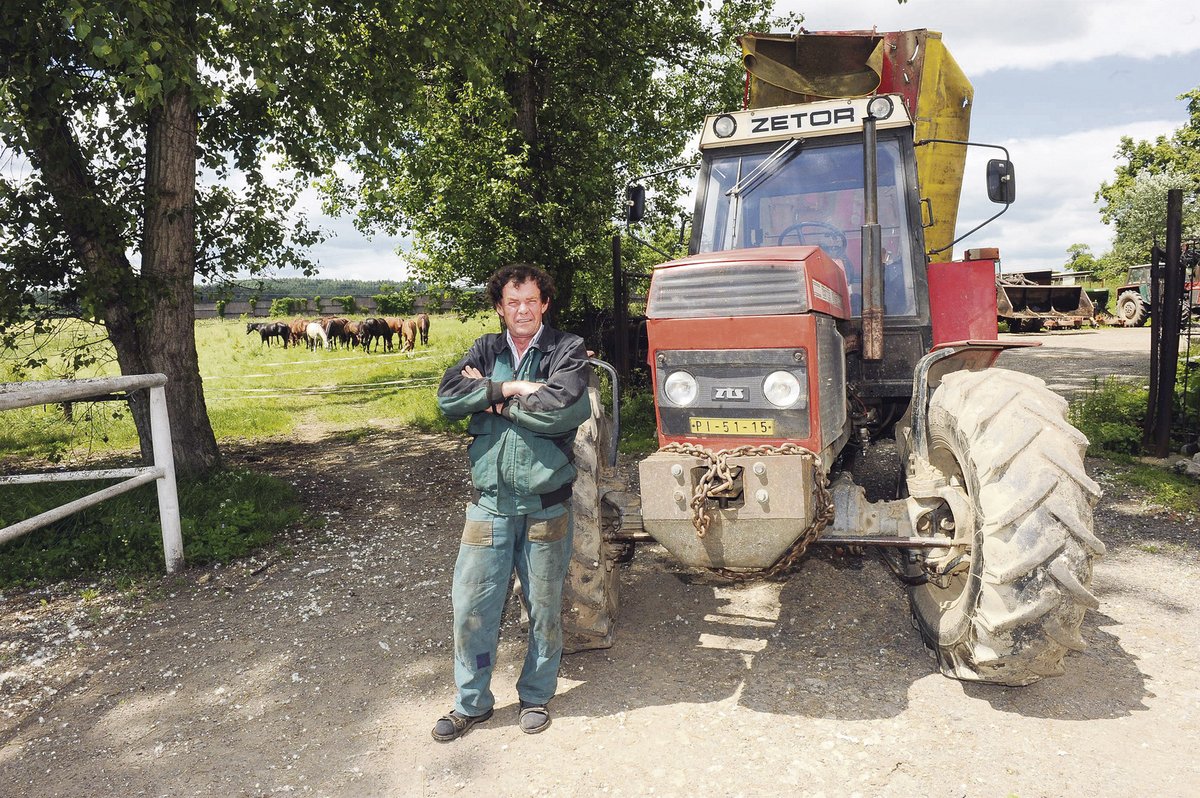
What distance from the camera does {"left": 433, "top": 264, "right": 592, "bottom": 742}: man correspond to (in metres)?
3.25

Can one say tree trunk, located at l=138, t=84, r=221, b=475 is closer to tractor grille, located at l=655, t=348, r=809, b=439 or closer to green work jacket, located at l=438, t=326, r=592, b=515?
green work jacket, located at l=438, t=326, r=592, b=515

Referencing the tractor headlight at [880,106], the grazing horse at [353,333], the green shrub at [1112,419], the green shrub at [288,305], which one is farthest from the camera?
the green shrub at [288,305]

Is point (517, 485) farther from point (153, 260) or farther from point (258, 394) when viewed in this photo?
point (258, 394)

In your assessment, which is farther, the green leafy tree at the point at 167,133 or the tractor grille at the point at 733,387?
the green leafy tree at the point at 167,133

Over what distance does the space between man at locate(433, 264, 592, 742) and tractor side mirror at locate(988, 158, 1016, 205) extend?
2.75m

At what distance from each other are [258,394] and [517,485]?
13.6 meters

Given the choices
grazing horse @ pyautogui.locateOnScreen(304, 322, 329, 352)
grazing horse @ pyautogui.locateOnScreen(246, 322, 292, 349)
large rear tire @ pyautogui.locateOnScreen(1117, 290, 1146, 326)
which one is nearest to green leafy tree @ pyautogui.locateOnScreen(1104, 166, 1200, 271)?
large rear tire @ pyautogui.locateOnScreen(1117, 290, 1146, 326)

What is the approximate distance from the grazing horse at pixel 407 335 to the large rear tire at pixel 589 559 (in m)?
22.6

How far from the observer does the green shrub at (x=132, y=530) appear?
5574mm

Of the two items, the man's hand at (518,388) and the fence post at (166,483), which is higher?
the man's hand at (518,388)

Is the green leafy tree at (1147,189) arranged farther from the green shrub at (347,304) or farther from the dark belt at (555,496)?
the green shrub at (347,304)

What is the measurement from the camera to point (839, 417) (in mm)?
3797

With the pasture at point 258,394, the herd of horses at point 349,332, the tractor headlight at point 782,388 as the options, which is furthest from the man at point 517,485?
the herd of horses at point 349,332

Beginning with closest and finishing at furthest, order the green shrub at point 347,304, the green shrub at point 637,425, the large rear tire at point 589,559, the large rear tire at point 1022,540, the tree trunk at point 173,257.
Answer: the large rear tire at point 1022,540, the large rear tire at point 589,559, the tree trunk at point 173,257, the green shrub at point 637,425, the green shrub at point 347,304
